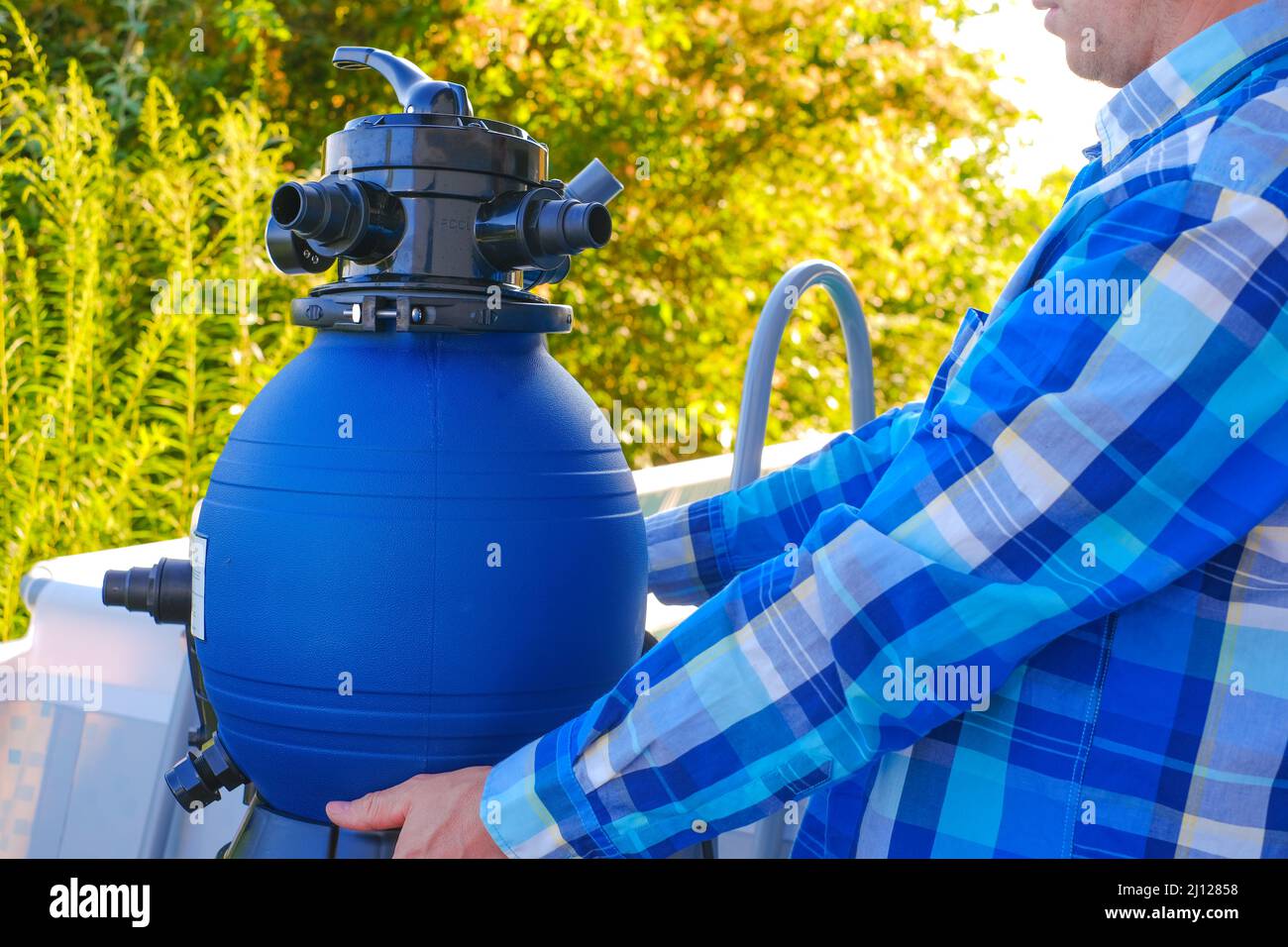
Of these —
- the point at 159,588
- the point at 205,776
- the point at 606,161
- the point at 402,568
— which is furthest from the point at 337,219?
the point at 606,161

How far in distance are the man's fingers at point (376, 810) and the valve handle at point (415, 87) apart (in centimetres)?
55

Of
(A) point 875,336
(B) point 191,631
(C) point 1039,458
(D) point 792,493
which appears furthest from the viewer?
(A) point 875,336

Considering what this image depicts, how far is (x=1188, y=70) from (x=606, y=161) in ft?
13.1

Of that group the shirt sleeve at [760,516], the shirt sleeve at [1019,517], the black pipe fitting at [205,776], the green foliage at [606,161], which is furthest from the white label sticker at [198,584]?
the green foliage at [606,161]

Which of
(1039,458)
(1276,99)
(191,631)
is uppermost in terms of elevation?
(1276,99)

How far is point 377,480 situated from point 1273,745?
26.9 inches


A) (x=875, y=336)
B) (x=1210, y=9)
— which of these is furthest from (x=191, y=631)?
(x=875, y=336)

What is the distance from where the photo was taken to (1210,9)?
3.37ft

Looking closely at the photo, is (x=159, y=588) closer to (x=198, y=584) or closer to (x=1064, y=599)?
(x=198, y=584)

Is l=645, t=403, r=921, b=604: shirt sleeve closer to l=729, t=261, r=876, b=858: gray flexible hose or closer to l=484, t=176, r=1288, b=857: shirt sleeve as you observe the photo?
l=729, t=261, r=876, b=858: gray flexible hose

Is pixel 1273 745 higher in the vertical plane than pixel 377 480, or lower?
lower

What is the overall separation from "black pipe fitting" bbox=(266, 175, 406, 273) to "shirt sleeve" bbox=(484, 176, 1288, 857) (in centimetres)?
42

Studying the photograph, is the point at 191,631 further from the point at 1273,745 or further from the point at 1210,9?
the point at 1210,9

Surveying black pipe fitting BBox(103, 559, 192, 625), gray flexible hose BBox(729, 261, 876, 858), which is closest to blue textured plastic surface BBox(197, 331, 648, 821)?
black pipe fitting BBox(103, 559, 192, 625)
